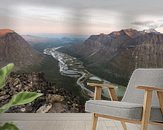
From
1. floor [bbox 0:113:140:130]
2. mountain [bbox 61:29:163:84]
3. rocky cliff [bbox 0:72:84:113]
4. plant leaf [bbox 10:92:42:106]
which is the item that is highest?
plant leaf [bbox 10:92:42:106]

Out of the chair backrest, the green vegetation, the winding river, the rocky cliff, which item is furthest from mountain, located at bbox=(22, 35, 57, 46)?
the chair backrest

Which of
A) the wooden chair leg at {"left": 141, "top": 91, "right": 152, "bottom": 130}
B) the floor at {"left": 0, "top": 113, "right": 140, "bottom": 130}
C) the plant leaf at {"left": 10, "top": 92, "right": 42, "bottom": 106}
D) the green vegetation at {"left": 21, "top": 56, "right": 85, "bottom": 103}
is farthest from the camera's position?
the green vegetation at {"left": 21, "top": 56, "right": 85, "bottom": 103}

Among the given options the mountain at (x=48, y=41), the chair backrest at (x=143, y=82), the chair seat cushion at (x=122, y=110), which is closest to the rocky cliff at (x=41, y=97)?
the mountain at (x=48, y=41)

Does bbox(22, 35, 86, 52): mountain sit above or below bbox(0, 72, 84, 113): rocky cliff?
above

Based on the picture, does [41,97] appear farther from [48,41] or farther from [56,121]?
[48,41]

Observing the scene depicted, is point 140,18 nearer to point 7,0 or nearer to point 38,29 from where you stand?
point 38,29

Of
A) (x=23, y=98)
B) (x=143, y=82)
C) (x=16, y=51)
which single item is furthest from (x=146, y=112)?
(x=16, y=51)

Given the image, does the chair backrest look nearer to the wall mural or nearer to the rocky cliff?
the wall mural
